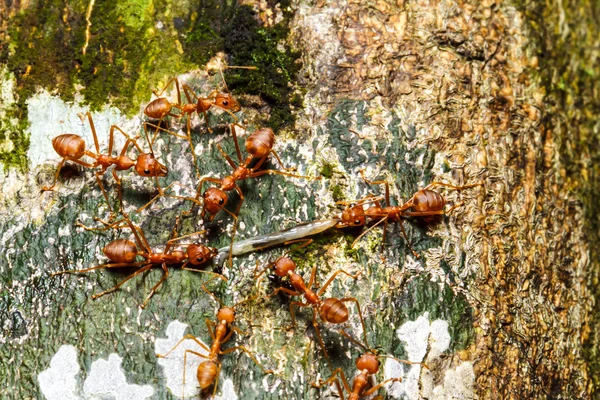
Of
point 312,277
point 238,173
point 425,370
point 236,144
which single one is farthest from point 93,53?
point 425,370

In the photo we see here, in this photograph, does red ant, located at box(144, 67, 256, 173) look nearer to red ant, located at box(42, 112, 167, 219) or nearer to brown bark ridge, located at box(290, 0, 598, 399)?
red ant, located at box(42, 112, 167, 219)

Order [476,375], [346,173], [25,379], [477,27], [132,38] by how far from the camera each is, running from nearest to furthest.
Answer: [25,379] < [476,375] < [346,173] < [132,38] < [477,27]

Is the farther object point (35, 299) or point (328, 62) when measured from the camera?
point (328, 62)

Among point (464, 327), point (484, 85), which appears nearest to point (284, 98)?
point (484, 85)

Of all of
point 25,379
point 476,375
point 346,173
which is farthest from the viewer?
point 346,173

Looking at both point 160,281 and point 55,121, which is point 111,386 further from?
point 55,121

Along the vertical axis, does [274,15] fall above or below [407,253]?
above

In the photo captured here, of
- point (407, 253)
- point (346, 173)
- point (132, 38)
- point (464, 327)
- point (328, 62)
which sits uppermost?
point (132, 38)

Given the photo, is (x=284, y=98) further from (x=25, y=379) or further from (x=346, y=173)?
(x=25, y=379)
